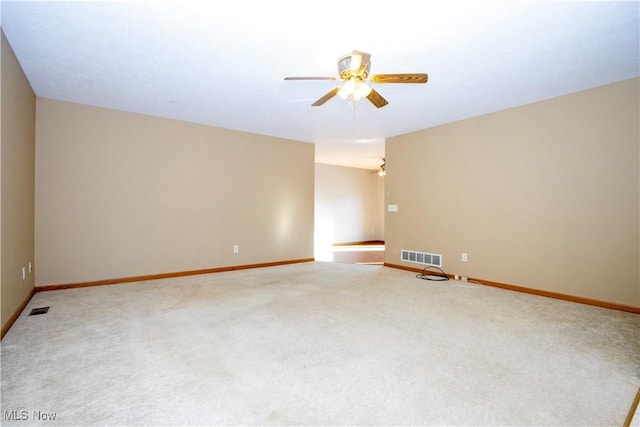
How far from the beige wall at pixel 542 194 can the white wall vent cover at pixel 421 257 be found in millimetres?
117

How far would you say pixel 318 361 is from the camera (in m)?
2.07

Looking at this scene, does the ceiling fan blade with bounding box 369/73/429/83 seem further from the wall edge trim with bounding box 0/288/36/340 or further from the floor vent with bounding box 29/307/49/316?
the floor vent with bounding box 29/307/49/316

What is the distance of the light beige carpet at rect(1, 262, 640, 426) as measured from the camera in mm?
1560

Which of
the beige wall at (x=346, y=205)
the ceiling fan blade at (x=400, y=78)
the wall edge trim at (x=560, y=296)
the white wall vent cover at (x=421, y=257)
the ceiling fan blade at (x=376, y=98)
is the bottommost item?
the wall edge trim at (x=560, y=296)

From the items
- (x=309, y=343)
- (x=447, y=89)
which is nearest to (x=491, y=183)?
(x=447, y=89)

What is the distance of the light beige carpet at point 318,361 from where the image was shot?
1.56 meters

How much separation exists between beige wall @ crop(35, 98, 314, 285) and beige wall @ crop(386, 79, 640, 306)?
A: 2.73 meters

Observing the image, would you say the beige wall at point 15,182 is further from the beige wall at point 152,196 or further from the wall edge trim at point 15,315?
the beige wall at point 152,196

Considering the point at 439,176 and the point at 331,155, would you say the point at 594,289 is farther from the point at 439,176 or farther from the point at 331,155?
the point at 331,155

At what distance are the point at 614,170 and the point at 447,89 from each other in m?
2.02

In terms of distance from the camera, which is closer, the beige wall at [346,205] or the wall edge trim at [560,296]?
the wall edge trim at [560,296]

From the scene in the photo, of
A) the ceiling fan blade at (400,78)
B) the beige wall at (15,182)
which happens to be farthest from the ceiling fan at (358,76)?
the beige wall at (15,182)

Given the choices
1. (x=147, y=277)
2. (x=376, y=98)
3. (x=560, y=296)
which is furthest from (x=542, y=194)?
(x=147, y=277)

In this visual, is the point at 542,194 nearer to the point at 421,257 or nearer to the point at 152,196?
the point at 421,257
